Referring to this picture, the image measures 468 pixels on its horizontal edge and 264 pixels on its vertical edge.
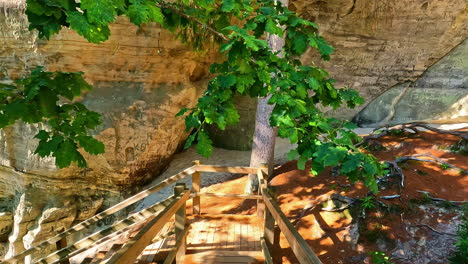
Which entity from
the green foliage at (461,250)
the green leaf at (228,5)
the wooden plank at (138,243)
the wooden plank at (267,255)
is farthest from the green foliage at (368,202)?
the green leaf at (228,5)

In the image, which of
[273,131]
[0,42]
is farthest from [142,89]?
[273,131]

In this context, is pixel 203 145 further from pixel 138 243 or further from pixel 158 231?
pixel 158 231

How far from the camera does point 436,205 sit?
5309 mm

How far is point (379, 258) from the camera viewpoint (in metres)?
4.45

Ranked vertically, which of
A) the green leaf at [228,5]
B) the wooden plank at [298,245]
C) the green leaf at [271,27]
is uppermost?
the green leaf at [228,5]

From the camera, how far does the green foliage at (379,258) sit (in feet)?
14.4

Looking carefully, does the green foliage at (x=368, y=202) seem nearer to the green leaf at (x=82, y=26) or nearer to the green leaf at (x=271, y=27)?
the green leaf at (x=271, y=27)

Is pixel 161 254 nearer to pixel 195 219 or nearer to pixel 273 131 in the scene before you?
pixel 195 219

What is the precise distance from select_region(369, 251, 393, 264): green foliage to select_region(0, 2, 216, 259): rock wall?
649 cm

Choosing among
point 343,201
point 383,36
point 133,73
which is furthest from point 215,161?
point 383,36

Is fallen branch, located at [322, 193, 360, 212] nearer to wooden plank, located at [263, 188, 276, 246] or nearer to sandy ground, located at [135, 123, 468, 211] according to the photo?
wooden plank, located at [263, 188, 276, 246]

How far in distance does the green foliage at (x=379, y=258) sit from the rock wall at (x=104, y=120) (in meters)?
6.49

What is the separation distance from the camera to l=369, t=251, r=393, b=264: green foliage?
438 centimetres

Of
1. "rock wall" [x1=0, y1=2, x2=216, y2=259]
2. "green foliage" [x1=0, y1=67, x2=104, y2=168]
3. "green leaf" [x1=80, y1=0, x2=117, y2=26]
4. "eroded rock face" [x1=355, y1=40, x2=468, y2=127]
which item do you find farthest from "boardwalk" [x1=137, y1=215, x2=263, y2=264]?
"eroded rock face" [x1=355, y1=40, x2=468, y2=127]
